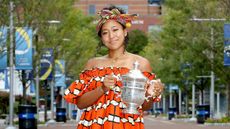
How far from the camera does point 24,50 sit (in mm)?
33000

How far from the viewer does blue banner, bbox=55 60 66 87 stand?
52.3 metres

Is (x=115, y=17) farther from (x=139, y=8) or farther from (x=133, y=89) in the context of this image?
(x=139, y=8)

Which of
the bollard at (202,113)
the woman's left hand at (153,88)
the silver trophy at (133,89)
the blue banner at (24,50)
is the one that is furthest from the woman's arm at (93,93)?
the bollard at (202,113)

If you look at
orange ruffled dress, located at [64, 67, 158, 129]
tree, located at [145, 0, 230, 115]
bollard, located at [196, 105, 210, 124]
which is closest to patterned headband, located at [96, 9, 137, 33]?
orange ruffled dress, located at [64, 67, 158, 129]

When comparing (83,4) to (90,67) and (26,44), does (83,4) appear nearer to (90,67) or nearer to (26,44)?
(26,44)

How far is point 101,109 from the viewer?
206 inches

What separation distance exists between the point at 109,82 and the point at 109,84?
13 millimetres

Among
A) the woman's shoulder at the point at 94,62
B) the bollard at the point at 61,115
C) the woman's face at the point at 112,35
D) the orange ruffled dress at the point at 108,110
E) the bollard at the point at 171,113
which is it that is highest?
the woman's face at the point at 112,35

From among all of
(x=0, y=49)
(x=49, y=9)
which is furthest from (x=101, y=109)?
(x=49, y=9)

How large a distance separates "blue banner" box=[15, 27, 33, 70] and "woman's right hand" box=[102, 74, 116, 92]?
1089 inches

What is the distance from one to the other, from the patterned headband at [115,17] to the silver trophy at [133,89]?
1.49 ft

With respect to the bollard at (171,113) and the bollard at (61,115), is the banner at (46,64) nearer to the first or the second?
the bollard at (61,115)

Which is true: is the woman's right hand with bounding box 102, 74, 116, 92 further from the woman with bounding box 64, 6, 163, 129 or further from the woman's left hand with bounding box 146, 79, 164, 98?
the woman's left hand with bounding box 146, 79, 164, 98

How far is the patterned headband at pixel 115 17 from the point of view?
5.37 m
